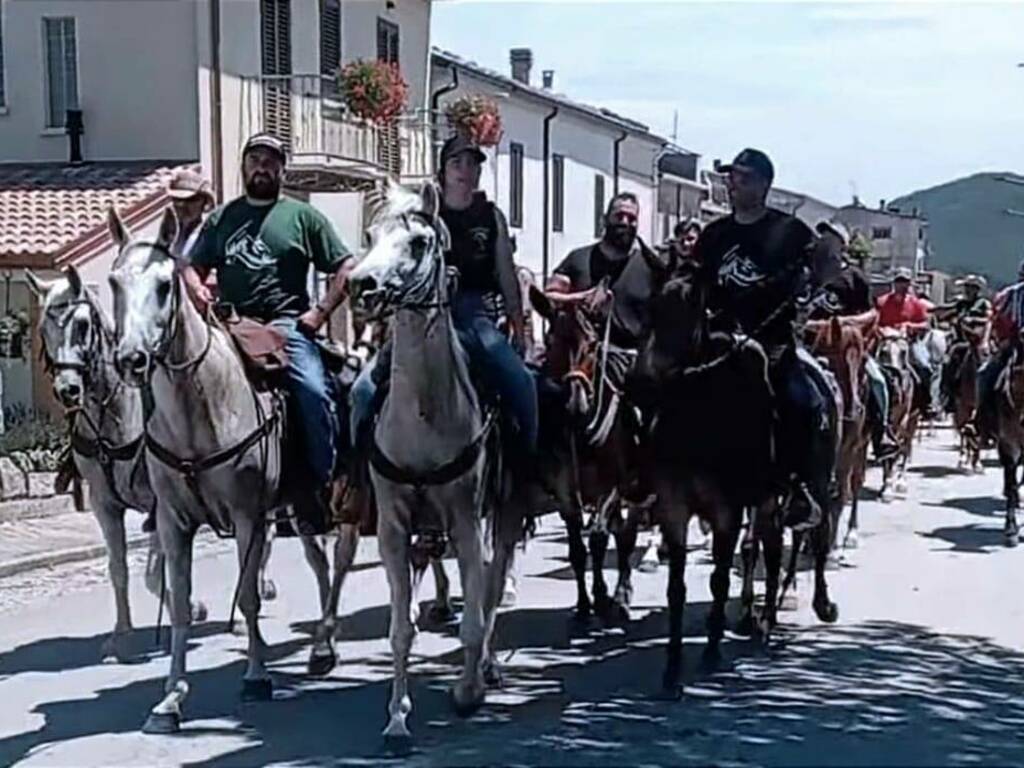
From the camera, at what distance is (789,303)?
8797mm

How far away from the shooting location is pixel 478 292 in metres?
7.82

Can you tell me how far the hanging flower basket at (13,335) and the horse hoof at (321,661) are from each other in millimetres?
11035

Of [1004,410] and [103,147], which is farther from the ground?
[103,147]

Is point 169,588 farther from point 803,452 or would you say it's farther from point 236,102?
point 236,102

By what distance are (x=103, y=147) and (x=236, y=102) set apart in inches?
84.6

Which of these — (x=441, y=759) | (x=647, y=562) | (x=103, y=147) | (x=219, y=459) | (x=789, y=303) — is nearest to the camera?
(x=441, y=759)

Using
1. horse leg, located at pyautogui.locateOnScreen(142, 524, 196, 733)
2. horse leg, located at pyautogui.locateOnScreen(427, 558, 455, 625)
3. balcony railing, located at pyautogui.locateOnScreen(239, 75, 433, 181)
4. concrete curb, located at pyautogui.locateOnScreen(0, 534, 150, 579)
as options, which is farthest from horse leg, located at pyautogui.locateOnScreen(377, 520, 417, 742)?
balcony railing, located at pyautogui.locateOnScreen(239, 75, 433, 181)

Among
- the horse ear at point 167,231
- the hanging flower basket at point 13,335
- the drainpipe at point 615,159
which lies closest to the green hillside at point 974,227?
the drainpipe at point 615,159

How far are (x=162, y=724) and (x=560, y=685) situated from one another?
2.24m

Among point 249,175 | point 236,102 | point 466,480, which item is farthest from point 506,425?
point 236,102

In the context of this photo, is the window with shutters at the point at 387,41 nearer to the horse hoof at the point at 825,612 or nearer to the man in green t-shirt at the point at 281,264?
the horse hoof at the point at 825,612

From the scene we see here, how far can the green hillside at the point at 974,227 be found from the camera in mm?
58875

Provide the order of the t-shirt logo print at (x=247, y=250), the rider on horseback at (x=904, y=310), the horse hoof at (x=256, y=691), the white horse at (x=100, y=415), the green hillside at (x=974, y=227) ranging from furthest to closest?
the green hillside at (x=974, y=227) < the rider on horseback at (x=904, y=310) < the white horse at (x=100, y=415) < the t-shirt logo print at (x=247, y=250) < the horse hoof at (x=256, y=691)

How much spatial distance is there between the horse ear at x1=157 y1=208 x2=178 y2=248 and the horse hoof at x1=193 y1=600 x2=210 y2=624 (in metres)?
3.82
